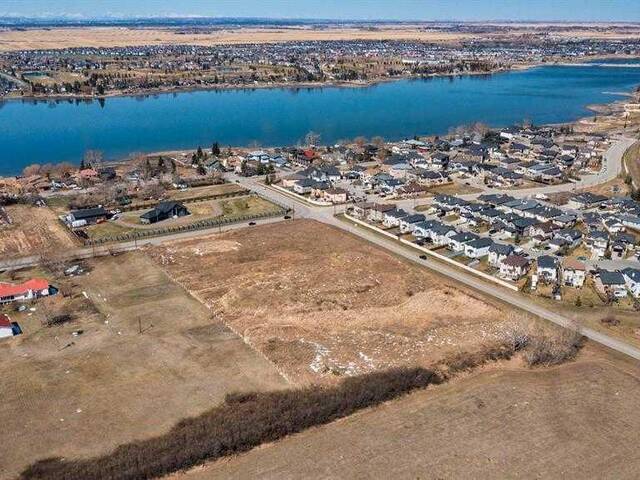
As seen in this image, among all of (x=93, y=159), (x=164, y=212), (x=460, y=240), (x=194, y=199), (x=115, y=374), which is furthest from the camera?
(x=93, y=159)

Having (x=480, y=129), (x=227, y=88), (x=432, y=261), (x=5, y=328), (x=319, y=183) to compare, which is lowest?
(x=432, y=261)

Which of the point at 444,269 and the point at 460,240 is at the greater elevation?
the point at 460,240

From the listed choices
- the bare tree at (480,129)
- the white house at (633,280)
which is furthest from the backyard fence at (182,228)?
the bare tree at (480,129)

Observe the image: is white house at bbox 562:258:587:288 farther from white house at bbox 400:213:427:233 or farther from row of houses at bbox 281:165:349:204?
row of houses at bbox 281:165:349:204

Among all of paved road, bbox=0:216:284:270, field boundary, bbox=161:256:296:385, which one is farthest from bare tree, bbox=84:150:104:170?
field boundary, bbox=161:256:296:385

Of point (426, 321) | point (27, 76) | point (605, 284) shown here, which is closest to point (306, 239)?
point (426, 321)

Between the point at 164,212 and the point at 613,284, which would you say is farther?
the point at 164,212

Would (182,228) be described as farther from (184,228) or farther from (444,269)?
(444,269)

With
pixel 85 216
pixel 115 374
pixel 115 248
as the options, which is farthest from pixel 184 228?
pixel 115 374
